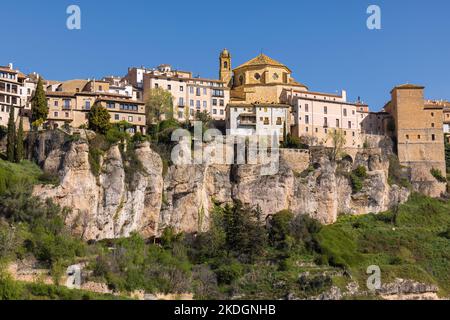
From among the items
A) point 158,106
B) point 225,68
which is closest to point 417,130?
point 225,68

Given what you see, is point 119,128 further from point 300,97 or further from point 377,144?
point 377,144

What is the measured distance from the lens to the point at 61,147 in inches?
2352

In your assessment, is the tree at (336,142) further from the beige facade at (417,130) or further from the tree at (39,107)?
the tree at (39,107)

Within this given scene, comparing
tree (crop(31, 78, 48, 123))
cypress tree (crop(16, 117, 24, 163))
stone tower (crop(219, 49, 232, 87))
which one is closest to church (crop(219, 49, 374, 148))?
stone tower (crop(219, 49, 232, 87))

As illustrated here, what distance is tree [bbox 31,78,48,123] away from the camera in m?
64.0

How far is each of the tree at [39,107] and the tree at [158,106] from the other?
30.8ft

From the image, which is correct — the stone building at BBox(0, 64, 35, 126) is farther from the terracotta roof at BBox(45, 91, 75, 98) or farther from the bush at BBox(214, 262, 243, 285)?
the bush at BBox(214, 262, 243, 285)

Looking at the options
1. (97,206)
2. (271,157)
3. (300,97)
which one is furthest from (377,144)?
(97,206)

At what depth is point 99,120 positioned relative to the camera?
63406mm

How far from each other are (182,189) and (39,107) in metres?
12.3

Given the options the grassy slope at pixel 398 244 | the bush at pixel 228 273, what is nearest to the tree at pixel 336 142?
the grassy slope at pixel 398 244

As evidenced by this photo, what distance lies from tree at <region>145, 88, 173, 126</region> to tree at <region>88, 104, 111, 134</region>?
21.9 feet

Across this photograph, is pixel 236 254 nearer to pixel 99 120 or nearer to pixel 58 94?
pixel 99 120

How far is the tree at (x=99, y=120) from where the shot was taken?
63281mm
